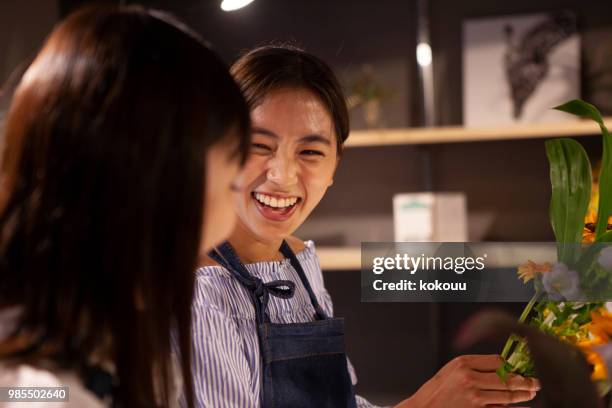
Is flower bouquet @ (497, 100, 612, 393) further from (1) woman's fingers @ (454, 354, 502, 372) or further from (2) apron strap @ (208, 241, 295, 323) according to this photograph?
(2) apron strap @ (208, 241, 295, 323)

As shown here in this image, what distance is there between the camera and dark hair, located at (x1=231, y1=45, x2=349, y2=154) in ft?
2.89

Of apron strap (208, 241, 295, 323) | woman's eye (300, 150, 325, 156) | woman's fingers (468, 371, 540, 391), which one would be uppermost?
woman's eye (300, 150, 325, 156)

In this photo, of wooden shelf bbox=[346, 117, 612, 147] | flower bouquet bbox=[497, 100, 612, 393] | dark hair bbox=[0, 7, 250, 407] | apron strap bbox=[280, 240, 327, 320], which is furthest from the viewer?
wooden shelf bbox=[346, 117, 612, 147]

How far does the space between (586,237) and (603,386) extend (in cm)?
17

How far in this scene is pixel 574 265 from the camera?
72 centimetres

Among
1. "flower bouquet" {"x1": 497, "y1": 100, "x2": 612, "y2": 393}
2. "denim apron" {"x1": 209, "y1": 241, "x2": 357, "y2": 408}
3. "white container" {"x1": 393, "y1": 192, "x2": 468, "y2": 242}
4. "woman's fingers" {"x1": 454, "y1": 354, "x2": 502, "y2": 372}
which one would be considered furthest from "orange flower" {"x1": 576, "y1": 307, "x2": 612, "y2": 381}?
"white container" {"x1": 393, "y1": 192, "x2": 468, "y2": 242}

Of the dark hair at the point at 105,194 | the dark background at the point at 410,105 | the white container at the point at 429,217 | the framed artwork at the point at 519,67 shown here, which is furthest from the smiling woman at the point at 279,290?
the framed artwork at the point at 519,67

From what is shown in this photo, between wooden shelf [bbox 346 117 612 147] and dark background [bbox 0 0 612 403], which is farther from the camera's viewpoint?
dark background [bbox 0 0 612 403]

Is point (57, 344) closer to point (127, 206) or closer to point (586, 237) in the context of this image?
point (127, 206)

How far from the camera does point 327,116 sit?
3.02 feet

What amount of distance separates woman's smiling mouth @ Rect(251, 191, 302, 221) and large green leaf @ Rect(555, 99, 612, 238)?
1.00 ft

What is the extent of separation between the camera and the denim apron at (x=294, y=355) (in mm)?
839

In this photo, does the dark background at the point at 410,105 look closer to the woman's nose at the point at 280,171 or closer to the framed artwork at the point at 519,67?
the framed artwork at the point at 519,67

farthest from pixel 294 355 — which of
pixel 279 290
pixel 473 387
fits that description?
pixel 473 387
